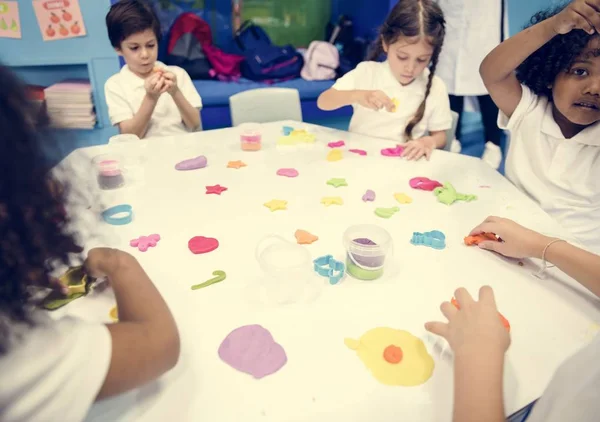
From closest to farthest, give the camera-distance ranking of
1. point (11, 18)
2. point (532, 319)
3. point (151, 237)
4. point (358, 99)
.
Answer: point (532, 319), point (151, 237), point (358, 99), point (11, 18)

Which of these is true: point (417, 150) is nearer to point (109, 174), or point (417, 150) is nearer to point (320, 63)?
point (109, 174)

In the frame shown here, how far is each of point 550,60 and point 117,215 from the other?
3.70 ft

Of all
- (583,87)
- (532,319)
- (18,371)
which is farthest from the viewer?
(583,87)

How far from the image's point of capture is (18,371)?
42 cm

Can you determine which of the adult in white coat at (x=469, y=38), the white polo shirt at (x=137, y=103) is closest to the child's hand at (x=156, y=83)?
the white polo shirt at (x=137, y=103)

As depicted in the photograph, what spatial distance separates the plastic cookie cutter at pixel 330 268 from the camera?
75 centimetres

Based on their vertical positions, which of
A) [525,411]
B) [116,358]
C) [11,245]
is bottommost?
[525,411]

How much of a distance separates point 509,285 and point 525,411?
9.2 inches

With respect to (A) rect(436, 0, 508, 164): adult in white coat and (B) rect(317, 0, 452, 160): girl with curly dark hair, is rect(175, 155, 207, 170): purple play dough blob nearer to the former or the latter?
(B) rect(317, 0, 452, 160): girl with curly dark hair

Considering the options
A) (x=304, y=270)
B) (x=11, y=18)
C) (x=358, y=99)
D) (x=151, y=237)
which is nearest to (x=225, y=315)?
(x=304, y=270)

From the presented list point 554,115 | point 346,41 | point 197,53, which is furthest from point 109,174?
point 346,41

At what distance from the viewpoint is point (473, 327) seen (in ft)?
1.95

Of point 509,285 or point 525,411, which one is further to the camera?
point 509,285

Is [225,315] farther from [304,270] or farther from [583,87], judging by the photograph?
[583,87]
